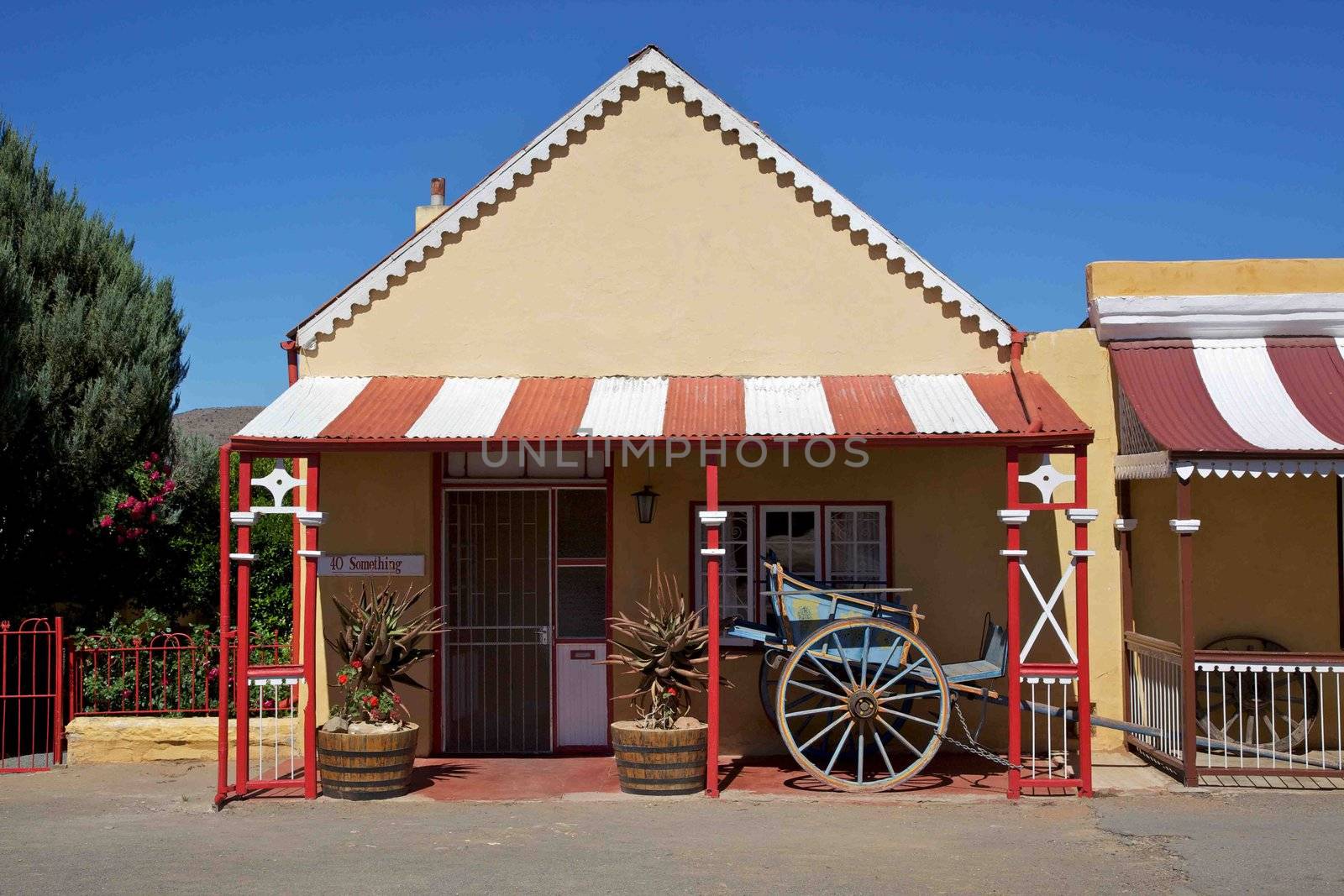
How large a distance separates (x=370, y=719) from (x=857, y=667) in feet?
12.0

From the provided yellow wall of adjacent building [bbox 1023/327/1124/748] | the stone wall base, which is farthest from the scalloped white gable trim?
the stone wall base

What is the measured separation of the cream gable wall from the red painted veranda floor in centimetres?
327

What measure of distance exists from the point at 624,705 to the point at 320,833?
3.28 meters

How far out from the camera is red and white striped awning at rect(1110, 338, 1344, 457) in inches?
370

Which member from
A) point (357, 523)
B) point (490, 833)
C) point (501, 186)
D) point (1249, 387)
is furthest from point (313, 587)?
point (1249, 387)

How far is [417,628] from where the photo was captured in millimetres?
9672

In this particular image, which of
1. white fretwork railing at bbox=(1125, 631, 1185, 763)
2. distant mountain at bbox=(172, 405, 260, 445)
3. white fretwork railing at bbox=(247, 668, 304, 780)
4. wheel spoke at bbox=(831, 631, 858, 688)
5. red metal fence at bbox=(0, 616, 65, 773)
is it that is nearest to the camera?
wheel spoke at bbox=(831, 631, 858, 688)

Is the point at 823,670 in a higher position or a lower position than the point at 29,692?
higher

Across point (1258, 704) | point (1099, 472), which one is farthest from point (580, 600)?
point (1258, 704)

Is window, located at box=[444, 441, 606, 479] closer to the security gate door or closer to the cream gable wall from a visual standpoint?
the security gate door

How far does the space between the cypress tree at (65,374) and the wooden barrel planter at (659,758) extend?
275 inches

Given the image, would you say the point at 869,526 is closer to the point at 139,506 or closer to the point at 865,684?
the point at 865,684

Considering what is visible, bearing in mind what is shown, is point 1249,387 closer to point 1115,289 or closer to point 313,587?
point 1115,289

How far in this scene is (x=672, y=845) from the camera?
26.6ft
